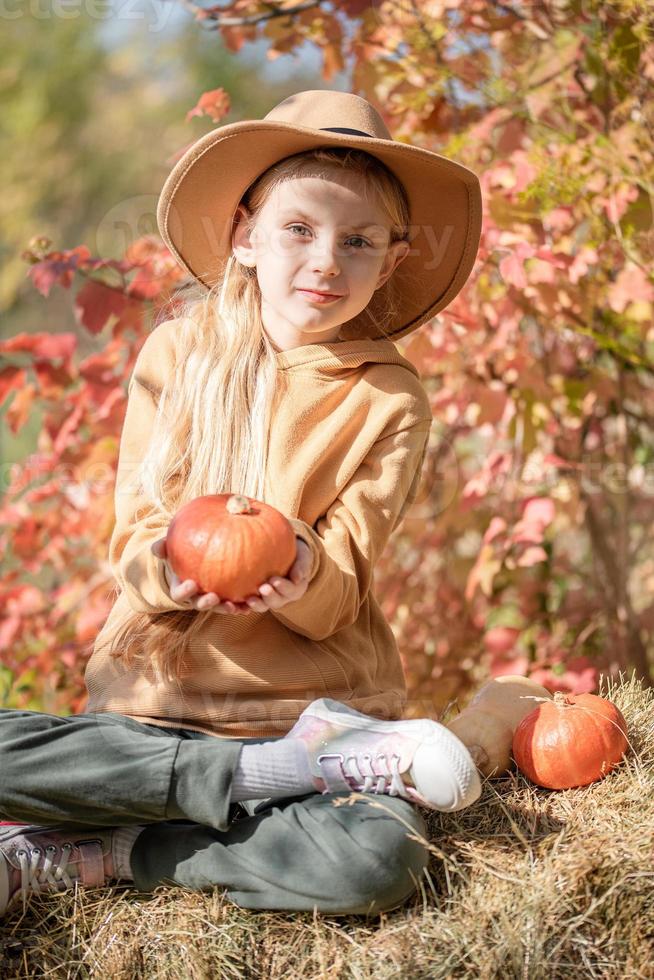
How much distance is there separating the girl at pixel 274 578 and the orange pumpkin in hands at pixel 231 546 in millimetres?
38

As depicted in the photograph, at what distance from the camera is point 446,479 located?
12.8 ft

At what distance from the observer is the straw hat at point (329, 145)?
2.15 meters

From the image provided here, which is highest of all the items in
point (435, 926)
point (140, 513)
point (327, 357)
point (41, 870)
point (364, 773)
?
point (327, 357)

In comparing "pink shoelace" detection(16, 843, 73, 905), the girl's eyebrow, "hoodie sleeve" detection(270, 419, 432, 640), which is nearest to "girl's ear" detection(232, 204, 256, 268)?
the girl's eyebrow

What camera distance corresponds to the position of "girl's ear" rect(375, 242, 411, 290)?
2305 millimetres

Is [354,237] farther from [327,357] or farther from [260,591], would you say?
[260,591]

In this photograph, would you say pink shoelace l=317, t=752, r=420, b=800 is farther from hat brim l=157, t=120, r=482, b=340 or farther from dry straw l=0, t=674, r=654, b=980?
hat brim l=157, t=120, r=482, b=340

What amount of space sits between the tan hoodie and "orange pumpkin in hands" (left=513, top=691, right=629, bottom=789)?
283mm

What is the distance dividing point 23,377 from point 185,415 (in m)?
1.26

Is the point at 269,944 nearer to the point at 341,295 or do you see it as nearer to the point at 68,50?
the point at 341,295

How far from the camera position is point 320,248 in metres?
2.12

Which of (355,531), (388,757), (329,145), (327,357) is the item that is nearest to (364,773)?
(388,757)

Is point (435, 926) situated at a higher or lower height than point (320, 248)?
lower

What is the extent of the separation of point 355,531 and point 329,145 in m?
0.80
